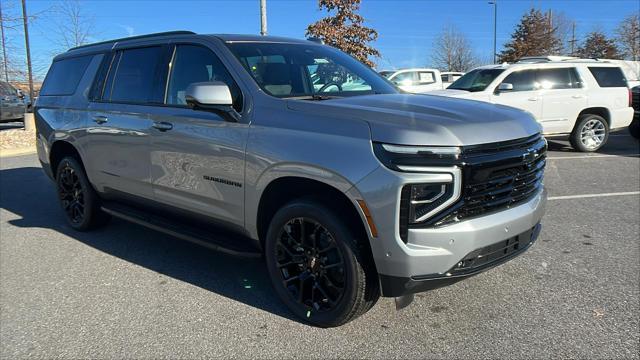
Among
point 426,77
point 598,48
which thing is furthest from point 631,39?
point 426,77

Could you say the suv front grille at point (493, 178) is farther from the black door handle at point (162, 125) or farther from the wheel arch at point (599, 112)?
the wheel arch at point (599, 112)

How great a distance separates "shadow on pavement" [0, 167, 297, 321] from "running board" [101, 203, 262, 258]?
400 millimetres

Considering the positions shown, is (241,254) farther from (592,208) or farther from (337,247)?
(592,208)

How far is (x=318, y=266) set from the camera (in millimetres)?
3225

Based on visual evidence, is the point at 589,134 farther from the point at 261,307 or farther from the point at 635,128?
the point at 261,307

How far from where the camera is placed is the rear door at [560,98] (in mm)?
10977

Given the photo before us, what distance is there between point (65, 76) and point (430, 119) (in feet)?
14.8

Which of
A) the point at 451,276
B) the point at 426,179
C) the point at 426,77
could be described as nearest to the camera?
the point at 426,179

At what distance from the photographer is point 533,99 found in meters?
11.0

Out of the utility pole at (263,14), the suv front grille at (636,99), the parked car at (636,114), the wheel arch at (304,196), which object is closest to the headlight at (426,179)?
the wheel arch at (304,196)

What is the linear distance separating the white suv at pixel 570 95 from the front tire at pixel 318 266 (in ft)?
27.5

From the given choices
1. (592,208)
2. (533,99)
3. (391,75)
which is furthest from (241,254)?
Result: (391,75)

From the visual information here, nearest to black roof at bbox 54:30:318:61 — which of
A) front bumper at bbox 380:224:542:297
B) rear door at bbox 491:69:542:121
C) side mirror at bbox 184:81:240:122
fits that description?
side mirror at bbox 184:81:240:122

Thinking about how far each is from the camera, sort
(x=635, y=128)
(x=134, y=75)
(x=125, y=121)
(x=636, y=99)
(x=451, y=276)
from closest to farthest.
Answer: (x=451, y=276) < (x=125, y=121) < (x=134, y=75) < (x=636, y=99) < (x=635, y=128)
